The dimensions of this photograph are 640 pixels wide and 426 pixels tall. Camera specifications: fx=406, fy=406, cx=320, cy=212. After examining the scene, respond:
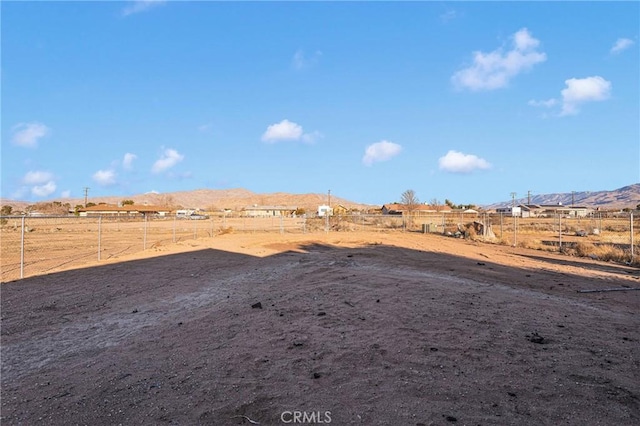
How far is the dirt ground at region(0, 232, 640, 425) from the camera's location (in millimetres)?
3803

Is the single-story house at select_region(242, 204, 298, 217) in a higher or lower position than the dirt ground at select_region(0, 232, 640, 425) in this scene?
higher

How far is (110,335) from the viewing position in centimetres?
639

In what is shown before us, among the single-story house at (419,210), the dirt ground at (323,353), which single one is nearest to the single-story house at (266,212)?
A: the single-story house at (419,210)

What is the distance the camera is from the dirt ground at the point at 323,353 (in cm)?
380

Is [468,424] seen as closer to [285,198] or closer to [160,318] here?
[160,318]

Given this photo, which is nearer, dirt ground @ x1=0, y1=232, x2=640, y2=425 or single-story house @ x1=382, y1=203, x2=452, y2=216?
dirt ground @ x1=0, y1=232, x2=640, y2=425

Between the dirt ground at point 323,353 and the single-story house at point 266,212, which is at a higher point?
the single-story house at point 266,212

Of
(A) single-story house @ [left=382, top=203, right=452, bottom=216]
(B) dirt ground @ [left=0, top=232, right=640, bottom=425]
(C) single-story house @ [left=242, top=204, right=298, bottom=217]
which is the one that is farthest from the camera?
(C) single-story house @ [left=242, top=204, right=298, bottom=217]

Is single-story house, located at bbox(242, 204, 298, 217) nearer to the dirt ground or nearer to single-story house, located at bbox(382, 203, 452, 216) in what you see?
single-story house, located at bbox(382, 203, 452, 216)

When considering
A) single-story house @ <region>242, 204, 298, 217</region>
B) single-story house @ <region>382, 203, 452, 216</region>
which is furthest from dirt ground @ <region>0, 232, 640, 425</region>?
single-story house @ <region>242, 204, 298, 217</region>

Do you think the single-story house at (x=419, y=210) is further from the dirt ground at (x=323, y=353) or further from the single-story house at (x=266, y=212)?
the dirt ground at (x=323, y=353)

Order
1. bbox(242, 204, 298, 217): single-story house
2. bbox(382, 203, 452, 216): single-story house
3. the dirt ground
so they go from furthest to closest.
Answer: bbox(242, 204, 298, 217): single-story house → bbox(382, 203, 452, 216): single-story house → the dirt ground

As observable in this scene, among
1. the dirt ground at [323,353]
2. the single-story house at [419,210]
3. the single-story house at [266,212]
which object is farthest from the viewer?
the single-story house at [266,212]

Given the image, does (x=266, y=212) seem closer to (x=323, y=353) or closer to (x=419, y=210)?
(x=419, y=210)
